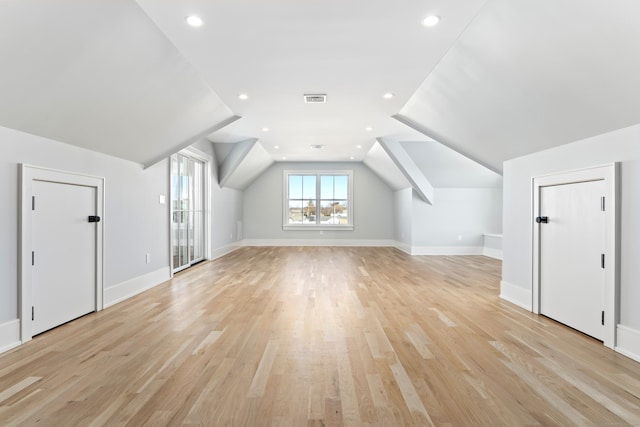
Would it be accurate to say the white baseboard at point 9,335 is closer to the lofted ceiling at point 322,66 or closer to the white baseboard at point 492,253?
the lofted ceiling at point 322,66

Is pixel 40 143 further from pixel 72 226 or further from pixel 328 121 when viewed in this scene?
pixel 328 121

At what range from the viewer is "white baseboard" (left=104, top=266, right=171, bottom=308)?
409 cm

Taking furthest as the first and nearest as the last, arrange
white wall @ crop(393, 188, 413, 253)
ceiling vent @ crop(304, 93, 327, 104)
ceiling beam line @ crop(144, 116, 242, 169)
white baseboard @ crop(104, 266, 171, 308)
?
white wall @ crop(393, 188, 413, 253), ceiling beam line @ crop(144, 116, 242, 169), ceiling vent @ crop(304, 93, 327, 104), white baseboard @ crop(104, 266, 171, 308)

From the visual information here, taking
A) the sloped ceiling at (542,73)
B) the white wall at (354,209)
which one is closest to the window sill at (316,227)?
the white wall at (354,209)

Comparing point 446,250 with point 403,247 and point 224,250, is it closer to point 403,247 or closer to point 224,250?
point 403,247

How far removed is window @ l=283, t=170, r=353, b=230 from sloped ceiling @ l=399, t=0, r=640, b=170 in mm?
6966

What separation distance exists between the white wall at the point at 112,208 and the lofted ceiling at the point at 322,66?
171 mm

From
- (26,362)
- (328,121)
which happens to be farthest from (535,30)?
(26,362)

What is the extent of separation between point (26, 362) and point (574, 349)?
436cm

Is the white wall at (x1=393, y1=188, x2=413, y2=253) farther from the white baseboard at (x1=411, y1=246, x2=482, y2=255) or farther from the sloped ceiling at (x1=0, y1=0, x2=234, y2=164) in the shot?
the sloped ceiling at (x1=0, y1=0, x2=234, y2=164)

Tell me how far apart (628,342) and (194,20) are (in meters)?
4.28

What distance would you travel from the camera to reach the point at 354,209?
11.0 meters

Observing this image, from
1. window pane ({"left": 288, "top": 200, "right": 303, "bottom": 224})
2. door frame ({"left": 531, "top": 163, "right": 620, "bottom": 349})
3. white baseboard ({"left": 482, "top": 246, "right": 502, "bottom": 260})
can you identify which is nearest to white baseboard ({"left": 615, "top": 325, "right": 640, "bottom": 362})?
door frame ({"left": 531, "top": 163, "right": 620, "bottom": 349})

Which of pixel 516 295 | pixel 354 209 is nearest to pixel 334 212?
pixel 354 209
